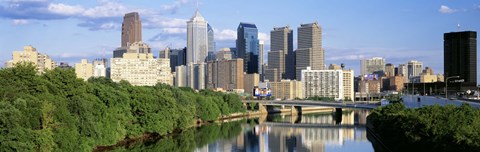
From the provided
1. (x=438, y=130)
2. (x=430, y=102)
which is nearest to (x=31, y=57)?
(x=430, y=102)

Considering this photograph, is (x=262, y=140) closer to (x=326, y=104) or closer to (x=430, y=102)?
(x=430, y=102)

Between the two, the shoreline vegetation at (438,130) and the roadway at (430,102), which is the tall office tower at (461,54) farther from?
the shoreline vegetation at (438,130)

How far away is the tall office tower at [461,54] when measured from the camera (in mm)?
90250

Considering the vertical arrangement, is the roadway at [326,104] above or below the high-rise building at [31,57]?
below

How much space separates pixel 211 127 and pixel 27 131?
5012 cm

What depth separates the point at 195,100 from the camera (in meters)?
91.4

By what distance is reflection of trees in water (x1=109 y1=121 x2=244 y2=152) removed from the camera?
184 ft

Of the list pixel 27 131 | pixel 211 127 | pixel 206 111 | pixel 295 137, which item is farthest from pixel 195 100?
pixel 27 131

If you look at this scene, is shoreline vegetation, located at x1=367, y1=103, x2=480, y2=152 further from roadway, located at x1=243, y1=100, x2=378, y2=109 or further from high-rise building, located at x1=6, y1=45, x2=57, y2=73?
high-rise building, located at x1=6, y1=45, x2=57, y2=73

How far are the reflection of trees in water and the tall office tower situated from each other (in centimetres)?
3499

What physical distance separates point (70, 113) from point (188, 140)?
2212 cm

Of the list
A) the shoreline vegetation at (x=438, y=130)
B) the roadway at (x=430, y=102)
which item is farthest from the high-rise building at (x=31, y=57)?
the shoreline vegetation at (x=438, y=130)

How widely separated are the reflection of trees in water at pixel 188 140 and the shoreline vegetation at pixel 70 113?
1.37m

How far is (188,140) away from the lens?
64500mm
